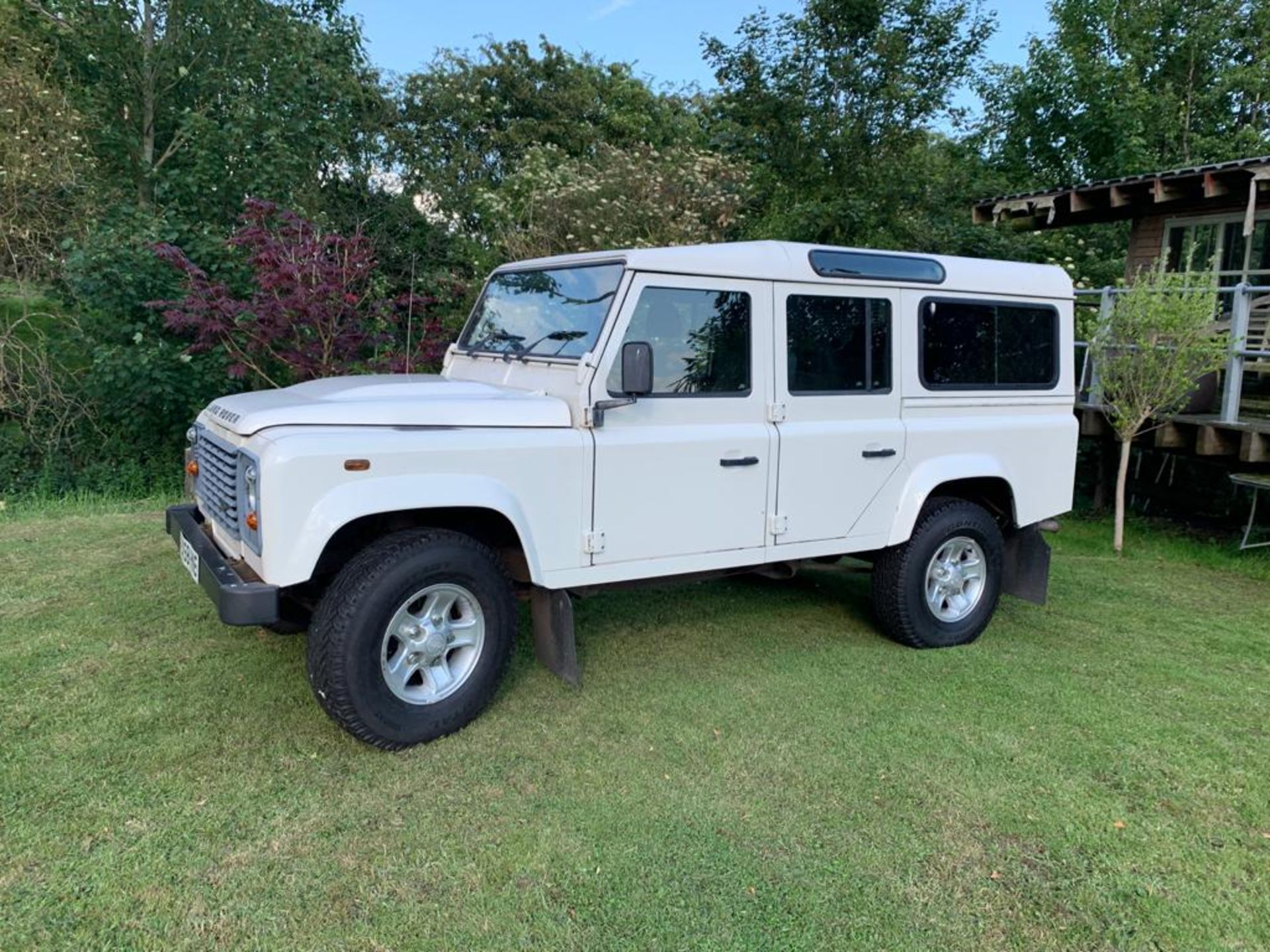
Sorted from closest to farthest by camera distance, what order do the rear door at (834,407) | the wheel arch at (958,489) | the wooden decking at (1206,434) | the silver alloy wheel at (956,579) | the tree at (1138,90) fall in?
the rear door at (834,407) → the wheel arch at (958,489) → the silver alloy wheel at (956,579) → the wooden decking at (1206,434) → the tree at (1138,90)

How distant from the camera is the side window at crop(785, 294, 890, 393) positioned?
4129mm

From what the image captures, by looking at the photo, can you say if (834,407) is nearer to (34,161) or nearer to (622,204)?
(622,204)

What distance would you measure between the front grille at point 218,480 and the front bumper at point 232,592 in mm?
124

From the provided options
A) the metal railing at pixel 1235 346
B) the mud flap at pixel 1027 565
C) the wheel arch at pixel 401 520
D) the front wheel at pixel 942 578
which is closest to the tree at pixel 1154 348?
the metal railing at pixel 1235 346

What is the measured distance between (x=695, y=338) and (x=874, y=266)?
1.17 meters

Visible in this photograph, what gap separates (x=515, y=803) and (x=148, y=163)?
36.5 ft

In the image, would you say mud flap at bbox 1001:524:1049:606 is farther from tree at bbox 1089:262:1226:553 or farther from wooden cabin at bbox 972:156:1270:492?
wooden cabin at bbox 972:156:1270:492

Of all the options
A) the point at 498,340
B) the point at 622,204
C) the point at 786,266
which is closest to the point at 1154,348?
the point at 786,266

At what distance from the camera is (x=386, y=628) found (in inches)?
128

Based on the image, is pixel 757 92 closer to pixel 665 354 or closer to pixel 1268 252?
pixel 1268 252

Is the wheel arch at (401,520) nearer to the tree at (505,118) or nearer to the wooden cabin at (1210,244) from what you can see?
the wooden cabin at (1210,244)

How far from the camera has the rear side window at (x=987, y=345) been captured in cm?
459

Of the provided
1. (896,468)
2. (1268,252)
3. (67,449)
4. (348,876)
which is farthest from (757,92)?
(348,876)

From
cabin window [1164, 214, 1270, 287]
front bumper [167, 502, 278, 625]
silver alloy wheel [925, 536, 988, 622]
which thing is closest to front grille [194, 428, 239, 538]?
front bumper [167, 502, 278, 625]
